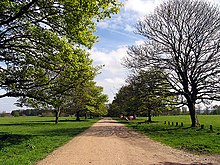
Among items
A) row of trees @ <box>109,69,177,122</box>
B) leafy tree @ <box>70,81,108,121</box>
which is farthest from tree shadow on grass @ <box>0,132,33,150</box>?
leafy tree @ <box>70,81,108,121</box>

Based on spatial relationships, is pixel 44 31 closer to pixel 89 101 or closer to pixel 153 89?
pixel 153 89

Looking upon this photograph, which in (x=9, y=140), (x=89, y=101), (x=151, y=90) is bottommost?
(x=9, y=140)

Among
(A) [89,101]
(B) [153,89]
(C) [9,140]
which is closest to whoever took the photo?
(C) [9,140]

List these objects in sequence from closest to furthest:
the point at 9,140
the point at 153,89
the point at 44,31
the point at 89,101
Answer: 1. the point at 44,31
2. the point at 9,140
3. the point at 153,89
4. the point at 89,101

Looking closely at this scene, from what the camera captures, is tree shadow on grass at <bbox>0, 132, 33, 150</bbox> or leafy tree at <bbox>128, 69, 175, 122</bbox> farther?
leafy tree at <bbox>128, 69, 175, 122</bbox>

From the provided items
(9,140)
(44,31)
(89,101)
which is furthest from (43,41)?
(89,101)

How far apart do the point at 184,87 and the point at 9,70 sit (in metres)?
18.1

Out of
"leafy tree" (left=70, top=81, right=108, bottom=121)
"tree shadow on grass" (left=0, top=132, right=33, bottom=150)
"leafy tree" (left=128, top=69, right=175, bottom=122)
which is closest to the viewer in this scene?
"tree shadow on grass" (left=0, top=132, right=33, bottom=150)

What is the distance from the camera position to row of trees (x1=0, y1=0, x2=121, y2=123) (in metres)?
11.6

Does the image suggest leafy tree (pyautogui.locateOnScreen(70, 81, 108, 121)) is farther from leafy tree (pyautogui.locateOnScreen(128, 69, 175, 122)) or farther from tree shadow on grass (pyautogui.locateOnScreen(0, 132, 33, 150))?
tree shadow on grass (pyautogui.locateOnScreen(0, 132, 33, 150))

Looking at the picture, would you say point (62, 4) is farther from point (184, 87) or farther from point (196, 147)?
point (184, 87)

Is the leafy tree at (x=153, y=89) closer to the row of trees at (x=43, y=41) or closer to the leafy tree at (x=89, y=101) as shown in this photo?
the row of trees at (x=43, y=41)

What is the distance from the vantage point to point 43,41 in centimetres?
1304

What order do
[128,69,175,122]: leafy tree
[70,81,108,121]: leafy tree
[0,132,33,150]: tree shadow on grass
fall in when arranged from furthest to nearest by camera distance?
[70,81,108,121]: leafy tree
[128,69,175,122]: leafy tree
[0,132,33,150]: tree shadow on grass
